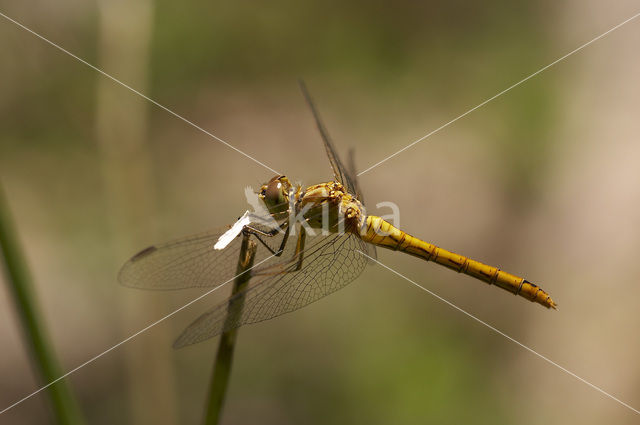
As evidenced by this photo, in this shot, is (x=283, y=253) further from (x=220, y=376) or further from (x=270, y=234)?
(x=220, y=376)

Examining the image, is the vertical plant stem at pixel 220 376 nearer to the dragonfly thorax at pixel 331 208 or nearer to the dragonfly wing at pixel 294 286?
the dragonfly wing at pixel 294 286

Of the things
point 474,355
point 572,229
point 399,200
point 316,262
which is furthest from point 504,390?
point 316,262

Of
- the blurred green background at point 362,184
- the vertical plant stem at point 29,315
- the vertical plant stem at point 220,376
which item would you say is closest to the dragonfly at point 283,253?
the vertical plant stem at point 220,376

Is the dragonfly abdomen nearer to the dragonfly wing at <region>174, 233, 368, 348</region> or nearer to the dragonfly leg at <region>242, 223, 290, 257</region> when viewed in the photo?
the dragonfly wing at <region>174, 233, 368, 348</region>

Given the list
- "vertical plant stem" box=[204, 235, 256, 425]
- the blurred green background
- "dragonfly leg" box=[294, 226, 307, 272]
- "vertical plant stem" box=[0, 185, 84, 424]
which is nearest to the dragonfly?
"dragonfly leg" box=[294, 226, 307, 272]

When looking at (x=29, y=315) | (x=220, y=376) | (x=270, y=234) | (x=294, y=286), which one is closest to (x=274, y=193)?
(x=270, y=234)

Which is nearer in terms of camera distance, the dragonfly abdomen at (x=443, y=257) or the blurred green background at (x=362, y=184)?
the dragonfly abdomen at (x=443, y=257)
